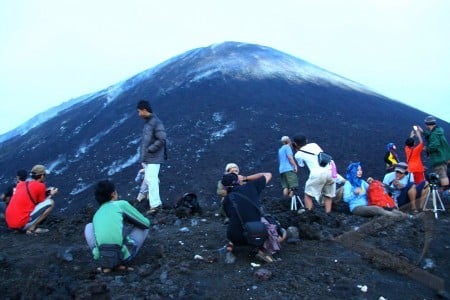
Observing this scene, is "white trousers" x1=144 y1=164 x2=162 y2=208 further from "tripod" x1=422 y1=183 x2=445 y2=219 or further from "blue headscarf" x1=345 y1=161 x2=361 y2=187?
"tripod" x1=422 y1=183 x2=445 y2=219

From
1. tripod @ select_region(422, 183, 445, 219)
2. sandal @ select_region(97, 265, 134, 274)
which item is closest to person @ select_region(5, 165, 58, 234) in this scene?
sandal @ select_region(97, 265, 134, 274)

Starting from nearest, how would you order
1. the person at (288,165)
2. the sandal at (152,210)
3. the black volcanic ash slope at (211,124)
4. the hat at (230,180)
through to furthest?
1. the hat at (230,180)
2. the sandal at (152,210)
3. the person at (288,165)
4. the black volcanic ash slope at (211,124)

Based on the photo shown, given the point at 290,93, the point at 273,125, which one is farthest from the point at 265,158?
the point at 290,93

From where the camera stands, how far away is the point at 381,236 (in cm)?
642

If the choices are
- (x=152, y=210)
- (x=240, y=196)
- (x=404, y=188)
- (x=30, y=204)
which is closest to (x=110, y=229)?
(x=240, y=196)

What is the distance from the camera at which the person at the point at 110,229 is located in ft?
17.1

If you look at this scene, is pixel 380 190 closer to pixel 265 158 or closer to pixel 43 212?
pixel 43 212

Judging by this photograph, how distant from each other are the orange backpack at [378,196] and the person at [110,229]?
4109mm

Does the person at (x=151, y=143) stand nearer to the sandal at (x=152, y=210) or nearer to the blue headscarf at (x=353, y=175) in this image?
the sandal at (x=152, y=210)

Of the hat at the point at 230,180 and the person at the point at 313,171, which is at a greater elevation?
the hat at the point at 230,180

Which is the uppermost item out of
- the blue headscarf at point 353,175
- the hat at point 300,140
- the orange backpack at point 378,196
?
the hat at point 300,140

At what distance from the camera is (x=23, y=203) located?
7.46 meters

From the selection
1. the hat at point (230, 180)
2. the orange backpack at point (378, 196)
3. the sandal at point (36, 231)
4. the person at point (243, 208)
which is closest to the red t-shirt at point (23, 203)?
the sandal at point (36, 231)

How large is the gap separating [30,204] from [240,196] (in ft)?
13.2
